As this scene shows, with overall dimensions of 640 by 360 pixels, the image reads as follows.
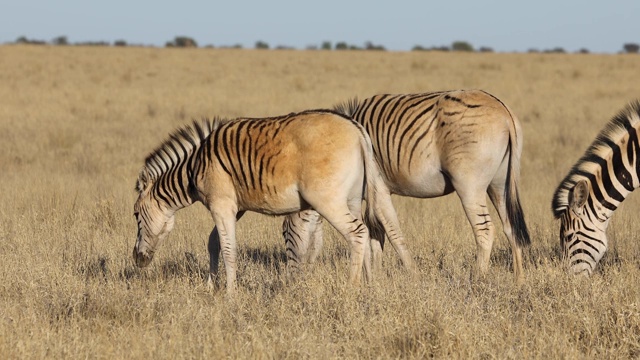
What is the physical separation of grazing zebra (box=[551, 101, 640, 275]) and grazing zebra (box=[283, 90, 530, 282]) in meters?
0.38

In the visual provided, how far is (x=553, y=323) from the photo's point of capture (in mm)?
5371

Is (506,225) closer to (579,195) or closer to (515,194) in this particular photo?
(515,194)

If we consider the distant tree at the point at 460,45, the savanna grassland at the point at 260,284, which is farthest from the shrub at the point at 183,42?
the savanna grassland at the point at 260,284

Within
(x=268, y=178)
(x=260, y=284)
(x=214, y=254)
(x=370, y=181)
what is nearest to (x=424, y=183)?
(x=370, y=181)

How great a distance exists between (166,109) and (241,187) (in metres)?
14.1

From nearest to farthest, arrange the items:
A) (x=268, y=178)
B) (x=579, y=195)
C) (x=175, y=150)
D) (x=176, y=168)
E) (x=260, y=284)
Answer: (x=268, y=178)
(x=260, y=284)
(x=579, y=195)
(x=176, y=168)
(x=175, y=150)

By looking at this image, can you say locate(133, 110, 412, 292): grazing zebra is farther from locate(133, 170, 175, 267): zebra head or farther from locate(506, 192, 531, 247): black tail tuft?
locate(506, 192, 531, 247): black tail tuft

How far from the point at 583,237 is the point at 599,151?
2.21ft

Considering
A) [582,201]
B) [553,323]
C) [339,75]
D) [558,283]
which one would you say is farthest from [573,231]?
[339,75]

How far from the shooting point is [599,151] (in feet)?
22.2

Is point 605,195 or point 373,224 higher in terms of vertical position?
point 605,195

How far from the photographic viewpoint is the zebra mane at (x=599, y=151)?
670 cm

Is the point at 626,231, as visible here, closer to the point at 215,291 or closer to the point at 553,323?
the point at 553,323

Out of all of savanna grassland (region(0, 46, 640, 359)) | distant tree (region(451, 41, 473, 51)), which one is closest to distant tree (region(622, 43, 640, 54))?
distant tree (region(451, 41, 473, 51))
